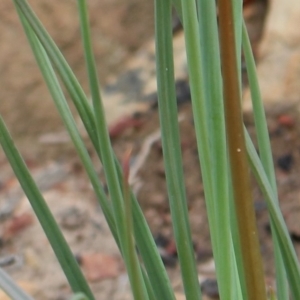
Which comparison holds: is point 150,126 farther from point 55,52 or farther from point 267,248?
point 55,52

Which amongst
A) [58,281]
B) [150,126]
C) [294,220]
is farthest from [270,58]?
[58,281]

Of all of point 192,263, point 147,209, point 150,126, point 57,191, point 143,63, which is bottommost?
point 192,263

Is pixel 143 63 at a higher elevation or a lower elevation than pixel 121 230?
higher

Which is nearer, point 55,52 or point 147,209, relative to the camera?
point 55,52

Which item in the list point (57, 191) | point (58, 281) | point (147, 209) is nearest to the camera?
point (58, 281)
